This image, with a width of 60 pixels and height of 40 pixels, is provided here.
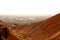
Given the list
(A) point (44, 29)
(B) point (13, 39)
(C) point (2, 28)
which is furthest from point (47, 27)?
(C) point (2, 28)

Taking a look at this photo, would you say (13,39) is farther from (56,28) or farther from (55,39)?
(56,28)

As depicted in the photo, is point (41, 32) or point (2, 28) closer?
point (2, 28)

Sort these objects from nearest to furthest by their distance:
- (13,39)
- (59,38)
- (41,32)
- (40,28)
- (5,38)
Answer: (5,38), (13,39), (59,38), (41,32), (40,28)

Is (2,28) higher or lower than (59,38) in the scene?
higher

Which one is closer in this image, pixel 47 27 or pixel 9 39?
pixel 9 39

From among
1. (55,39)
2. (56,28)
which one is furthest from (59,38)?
(56,28)

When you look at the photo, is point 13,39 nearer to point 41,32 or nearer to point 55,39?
point 55,39

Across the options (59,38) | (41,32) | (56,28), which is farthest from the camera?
(41,32)

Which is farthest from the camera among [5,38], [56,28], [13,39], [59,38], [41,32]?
[41,32]

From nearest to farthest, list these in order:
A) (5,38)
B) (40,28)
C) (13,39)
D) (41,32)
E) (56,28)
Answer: (5,38), (13,39), (56,28), (41,32), (40,28)
